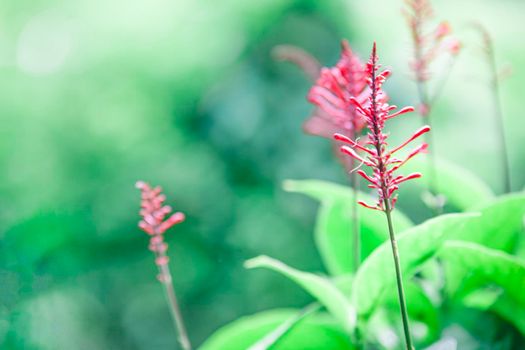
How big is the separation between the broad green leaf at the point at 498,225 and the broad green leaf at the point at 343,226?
0.05 meters

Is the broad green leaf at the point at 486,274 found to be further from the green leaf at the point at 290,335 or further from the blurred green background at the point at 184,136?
the blurred green background at the point at 184,136

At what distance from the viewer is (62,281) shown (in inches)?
57.7

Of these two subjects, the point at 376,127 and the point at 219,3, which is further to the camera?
the point at 219,3

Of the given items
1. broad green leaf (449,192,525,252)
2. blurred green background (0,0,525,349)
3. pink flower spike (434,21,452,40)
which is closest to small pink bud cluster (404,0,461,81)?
pink flower spike (434,21,452,40)

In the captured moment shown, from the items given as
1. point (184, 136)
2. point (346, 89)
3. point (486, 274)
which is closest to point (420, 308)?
point (486, 274)

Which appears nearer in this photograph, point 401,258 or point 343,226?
point 401,258

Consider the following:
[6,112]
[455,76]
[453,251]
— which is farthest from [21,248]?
[455,76]

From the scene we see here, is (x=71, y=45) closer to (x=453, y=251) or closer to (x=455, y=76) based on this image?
(x=455, y=76)

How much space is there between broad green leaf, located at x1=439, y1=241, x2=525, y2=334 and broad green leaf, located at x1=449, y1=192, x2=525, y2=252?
2 centimetres

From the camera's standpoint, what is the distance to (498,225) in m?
0.46

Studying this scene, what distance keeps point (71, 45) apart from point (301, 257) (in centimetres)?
88

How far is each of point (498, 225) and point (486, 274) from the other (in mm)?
45

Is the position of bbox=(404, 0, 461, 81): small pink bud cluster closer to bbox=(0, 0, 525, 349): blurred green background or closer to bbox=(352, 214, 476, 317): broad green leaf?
bbox=(352, 214, 476, 317): broad green leaf

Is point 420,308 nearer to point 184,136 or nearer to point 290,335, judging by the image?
point 290,335
